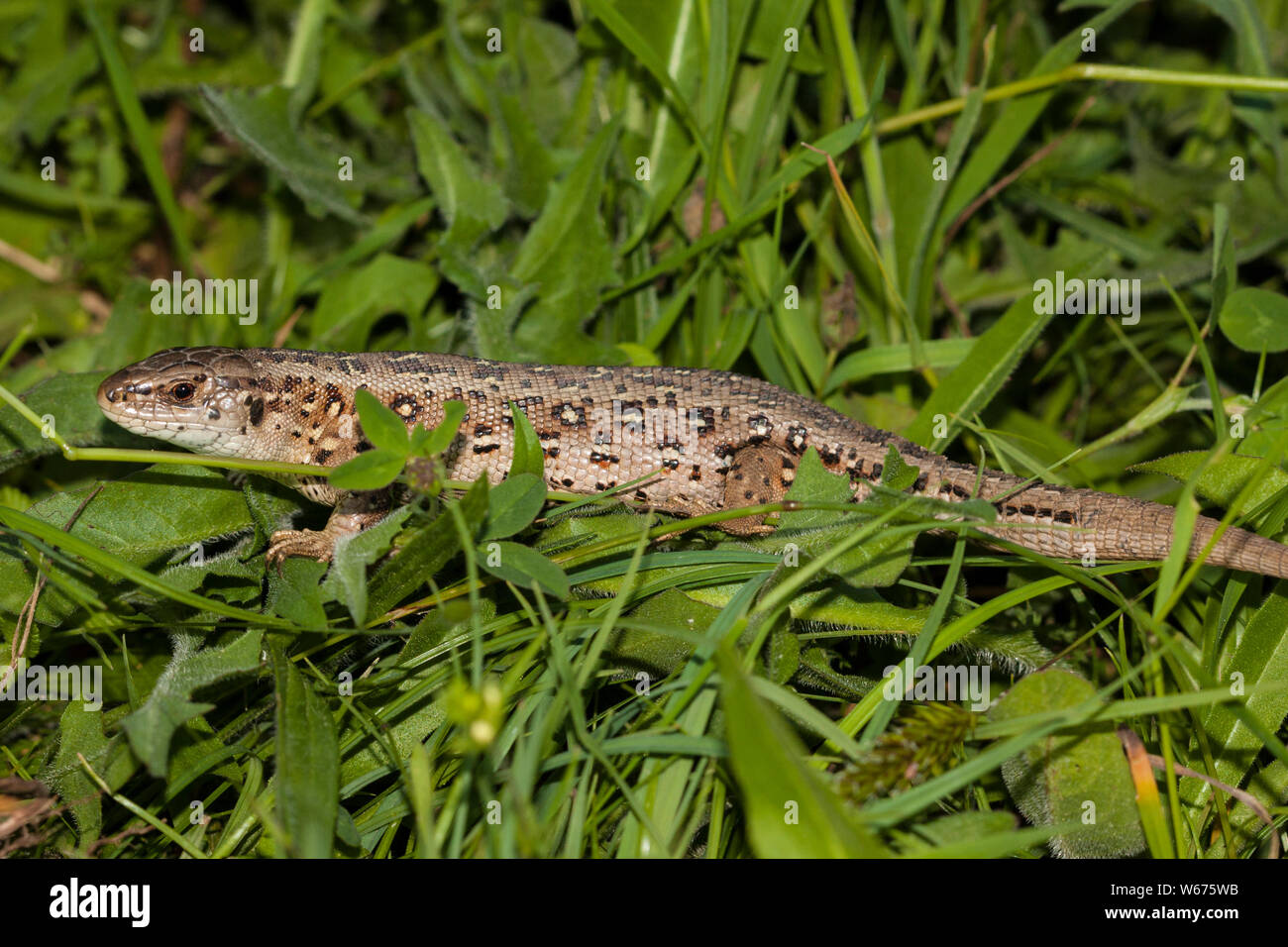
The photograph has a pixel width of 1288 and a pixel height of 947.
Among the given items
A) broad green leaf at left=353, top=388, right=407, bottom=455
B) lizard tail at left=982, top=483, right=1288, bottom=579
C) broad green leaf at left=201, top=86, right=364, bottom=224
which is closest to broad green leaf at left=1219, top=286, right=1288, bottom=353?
lizard tail at left=982, top=483, right=1288, bottom=579

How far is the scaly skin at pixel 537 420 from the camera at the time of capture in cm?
359

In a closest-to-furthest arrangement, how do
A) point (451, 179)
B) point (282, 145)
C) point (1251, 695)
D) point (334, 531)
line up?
point (1251, 695)
point (334, 531)
point (451, 179)
point (282, 145)

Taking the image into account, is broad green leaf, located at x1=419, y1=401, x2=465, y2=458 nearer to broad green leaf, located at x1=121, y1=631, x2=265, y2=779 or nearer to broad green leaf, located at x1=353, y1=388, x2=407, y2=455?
broad green leaf, located at x1=353, y1=388, x2=407, y2=455

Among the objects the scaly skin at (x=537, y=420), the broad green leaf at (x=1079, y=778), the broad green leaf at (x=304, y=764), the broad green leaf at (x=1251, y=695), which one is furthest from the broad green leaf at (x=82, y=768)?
the broad green leaf at (x=1251, y=695)

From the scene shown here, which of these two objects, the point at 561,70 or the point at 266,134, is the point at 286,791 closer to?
the point at 266,134

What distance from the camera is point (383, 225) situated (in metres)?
4.68

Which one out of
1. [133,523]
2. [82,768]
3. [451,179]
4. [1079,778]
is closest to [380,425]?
[133,523]

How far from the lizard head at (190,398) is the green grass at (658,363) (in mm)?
324

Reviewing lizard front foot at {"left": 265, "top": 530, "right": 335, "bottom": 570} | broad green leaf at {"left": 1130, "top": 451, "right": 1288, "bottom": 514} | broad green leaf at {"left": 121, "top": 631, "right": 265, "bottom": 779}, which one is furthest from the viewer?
lizard front foot at {"left": 265, "top": 530, "right": 335, "bottom": 570}

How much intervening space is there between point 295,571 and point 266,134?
2.72 m

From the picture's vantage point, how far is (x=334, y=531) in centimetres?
349

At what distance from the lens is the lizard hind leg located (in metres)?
3.60

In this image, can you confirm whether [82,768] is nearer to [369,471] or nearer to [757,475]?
[369,471]

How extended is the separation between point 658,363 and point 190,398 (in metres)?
2.07
